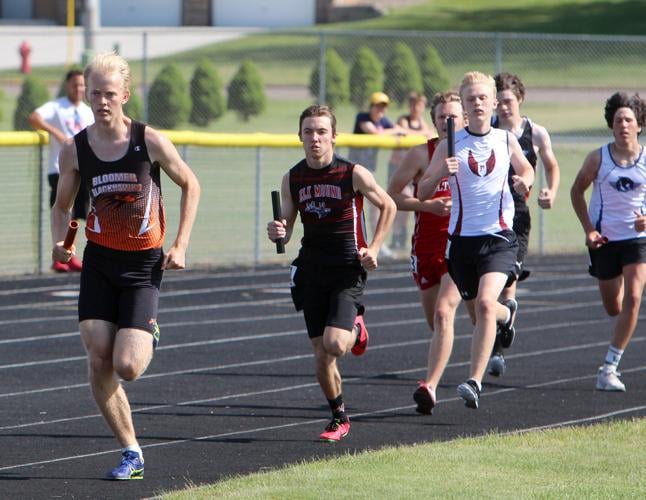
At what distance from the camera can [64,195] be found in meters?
8.16

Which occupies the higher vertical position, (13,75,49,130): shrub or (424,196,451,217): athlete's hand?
(13,75,49,130): shrub

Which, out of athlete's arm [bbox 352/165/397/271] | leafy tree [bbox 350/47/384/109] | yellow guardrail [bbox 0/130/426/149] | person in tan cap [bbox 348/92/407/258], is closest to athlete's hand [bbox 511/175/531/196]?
athlete's arm [bbox 352/165/397/271]

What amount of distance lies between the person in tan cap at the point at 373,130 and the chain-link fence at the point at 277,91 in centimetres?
145

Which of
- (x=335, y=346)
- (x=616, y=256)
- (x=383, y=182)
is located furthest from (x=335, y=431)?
(x=383, y=182)

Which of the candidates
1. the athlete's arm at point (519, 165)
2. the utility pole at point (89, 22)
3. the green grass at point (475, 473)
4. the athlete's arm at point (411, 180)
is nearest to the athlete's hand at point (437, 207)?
the athlete's arm at point (411, 180)

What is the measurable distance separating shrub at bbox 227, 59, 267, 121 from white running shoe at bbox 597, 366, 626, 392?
28.6m

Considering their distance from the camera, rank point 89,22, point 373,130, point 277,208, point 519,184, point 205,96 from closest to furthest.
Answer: point 277,208
point 519,184
point 373,130
point 89,22
point 205,96

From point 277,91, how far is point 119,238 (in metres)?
36.8

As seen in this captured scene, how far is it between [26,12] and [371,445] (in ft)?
175

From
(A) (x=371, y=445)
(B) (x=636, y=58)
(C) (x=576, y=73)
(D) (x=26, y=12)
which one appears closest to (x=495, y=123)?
(A) (x=371, y=445)

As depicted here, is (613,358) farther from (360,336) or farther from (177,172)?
(177,172)

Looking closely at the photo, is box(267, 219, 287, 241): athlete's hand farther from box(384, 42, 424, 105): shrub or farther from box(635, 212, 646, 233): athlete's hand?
box(384, 42, 424, 105): shrub

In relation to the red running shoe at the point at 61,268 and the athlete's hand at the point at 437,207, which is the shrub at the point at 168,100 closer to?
the red running shoe at the point at 61,268

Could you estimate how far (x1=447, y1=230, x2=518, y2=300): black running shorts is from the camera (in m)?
9.94
